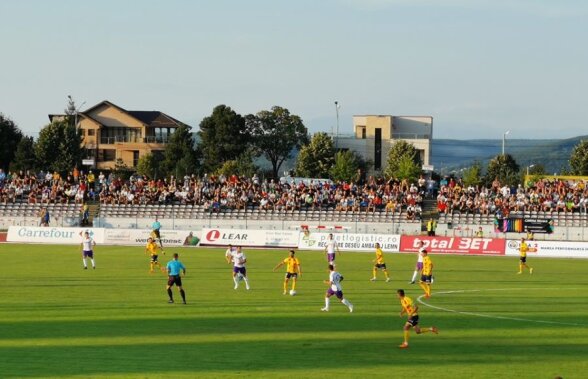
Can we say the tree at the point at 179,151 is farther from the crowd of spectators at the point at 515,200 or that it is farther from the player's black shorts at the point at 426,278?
the player's black shorts at the point at 426,278

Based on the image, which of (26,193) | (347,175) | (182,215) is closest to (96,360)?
(182,215)

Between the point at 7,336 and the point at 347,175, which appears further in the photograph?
the point at 347,175

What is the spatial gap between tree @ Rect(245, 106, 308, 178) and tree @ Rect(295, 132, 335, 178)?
56.6 feet

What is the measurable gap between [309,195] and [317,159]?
1874 inches

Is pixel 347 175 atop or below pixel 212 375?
atop

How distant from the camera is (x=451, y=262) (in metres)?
68.2

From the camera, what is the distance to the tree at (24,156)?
132125 millimetres

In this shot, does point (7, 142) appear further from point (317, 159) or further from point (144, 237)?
point (144, 237)

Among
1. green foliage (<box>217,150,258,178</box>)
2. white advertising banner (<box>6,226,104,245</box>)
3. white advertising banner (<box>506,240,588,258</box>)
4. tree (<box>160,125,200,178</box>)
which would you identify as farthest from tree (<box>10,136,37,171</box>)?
white advertising banner (<box>506,240,588,258</box>)

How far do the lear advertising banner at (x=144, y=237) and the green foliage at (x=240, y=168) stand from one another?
4615 cm

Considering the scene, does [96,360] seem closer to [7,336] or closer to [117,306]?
[7,336]

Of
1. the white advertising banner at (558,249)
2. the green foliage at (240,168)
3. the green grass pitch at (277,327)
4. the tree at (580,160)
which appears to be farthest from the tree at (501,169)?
the green grass pitch at (277,327)

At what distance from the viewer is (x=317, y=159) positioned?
140875 millimetres

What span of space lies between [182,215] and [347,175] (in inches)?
1777
